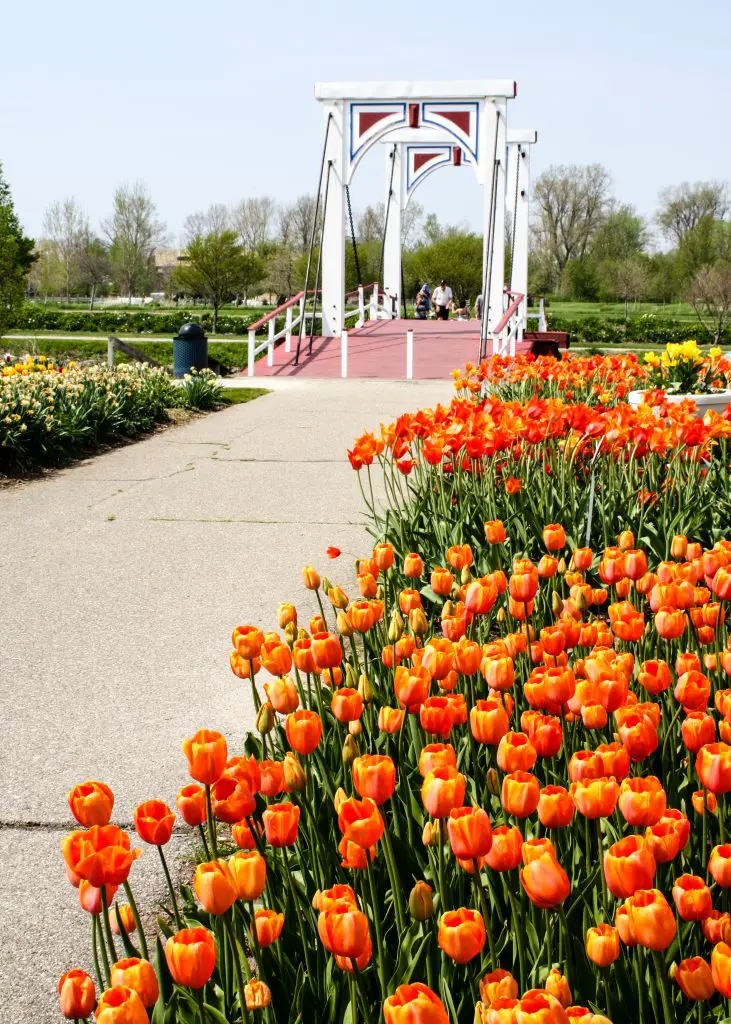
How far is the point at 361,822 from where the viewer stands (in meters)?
1.38

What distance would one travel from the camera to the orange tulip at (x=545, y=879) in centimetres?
122

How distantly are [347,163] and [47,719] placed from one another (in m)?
20.0

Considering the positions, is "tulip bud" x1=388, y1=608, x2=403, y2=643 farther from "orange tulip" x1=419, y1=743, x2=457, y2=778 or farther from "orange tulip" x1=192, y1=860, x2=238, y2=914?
"orange tulip" x1=192, y1=860, x2=238, y2=914

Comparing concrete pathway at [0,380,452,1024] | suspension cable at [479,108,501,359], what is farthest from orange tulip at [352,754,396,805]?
suspension cable at [479,108,501,359]

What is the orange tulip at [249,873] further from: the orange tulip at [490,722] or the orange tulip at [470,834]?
the orange tulip at [490,722]

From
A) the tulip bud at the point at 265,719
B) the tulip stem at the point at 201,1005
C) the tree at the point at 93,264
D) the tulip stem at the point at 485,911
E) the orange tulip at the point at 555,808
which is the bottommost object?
the tulip stem at the point at 201,1005

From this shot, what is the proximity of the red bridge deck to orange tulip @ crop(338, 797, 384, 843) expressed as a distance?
18.2 m

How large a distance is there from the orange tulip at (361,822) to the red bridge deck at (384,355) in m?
18.2

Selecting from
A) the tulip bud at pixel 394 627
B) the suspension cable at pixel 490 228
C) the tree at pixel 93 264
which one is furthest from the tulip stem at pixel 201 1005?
the tree at pixel 93 264

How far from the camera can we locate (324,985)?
1.61 metres

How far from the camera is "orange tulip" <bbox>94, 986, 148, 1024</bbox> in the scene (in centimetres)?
113

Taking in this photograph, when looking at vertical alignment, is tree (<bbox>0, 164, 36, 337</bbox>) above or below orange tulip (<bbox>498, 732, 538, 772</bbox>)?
above

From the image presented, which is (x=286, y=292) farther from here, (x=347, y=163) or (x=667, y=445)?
(x=667, y=445)

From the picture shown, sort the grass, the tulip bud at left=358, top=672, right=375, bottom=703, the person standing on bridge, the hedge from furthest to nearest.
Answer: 1. the hedge
2. the person standing on bridge
3. the grass
4. the tulip bud at left=358, top=672, right=375, bottom=703
